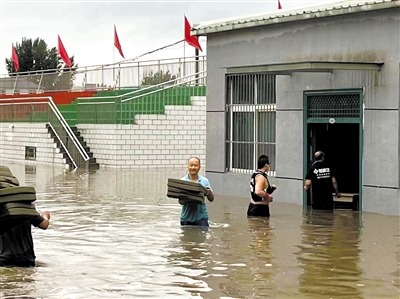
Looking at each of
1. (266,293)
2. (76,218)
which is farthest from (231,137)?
(266,293)

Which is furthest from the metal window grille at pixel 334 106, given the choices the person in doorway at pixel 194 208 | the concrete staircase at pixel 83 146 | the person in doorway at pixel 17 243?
the concrete staircase at pixel 83 146

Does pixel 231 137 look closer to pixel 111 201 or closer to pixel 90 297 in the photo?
pixel 111 201

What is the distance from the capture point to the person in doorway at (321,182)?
19062 millimetres

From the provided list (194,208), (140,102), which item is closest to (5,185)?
(194,208)

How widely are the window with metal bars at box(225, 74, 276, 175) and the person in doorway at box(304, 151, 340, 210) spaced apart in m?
2.66

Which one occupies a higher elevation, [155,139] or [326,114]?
[326,114]

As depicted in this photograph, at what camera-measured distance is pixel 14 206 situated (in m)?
10.7

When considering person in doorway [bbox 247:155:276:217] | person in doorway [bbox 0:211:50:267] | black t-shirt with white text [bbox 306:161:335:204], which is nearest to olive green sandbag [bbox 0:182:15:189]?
person in doorway [bbox 0:211:50:267]

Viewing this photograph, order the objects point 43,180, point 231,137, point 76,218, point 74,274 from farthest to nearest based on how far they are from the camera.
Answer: point 43,180
point 231,137
point 76,218
point 74,274

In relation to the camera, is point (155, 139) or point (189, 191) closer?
point (189, 191)

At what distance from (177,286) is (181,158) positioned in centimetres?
2694

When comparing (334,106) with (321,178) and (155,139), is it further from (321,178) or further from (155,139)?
(155,139)

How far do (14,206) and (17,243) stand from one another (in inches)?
33.6

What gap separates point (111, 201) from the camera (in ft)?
73.6
